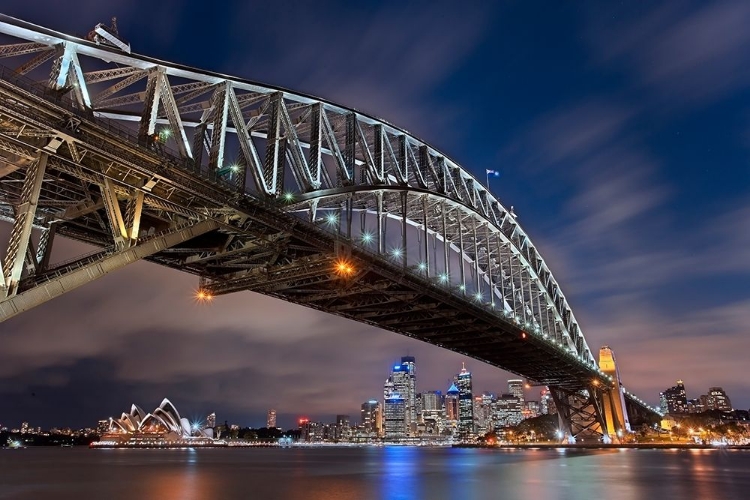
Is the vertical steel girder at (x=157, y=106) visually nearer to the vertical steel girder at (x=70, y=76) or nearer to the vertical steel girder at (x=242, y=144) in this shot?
the vertical steel girder at (x=70, y=76)

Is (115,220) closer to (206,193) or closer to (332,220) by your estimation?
(206,193)

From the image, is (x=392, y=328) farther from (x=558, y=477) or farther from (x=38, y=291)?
(x=38, y=291)

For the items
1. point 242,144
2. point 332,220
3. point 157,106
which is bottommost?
point 157,106

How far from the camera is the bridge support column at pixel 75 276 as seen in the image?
17.5 m

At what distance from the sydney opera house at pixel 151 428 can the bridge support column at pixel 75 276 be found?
6516 inches

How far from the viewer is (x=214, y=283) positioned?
120ft

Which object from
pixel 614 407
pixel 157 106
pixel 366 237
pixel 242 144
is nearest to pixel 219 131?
pixel 242 144

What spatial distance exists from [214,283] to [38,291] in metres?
18.2

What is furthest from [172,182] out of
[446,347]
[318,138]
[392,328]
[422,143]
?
[446,347]

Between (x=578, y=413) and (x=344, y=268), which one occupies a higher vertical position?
(x=344, y=268)

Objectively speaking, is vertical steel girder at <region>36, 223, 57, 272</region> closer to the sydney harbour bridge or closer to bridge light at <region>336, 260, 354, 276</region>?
the sydney harbour bridge

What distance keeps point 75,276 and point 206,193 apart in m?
6.81

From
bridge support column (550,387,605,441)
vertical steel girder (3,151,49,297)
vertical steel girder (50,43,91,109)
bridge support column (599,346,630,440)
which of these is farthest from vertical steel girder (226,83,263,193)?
bridge support column (599,346,630,440)

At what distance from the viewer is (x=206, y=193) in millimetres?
24844
